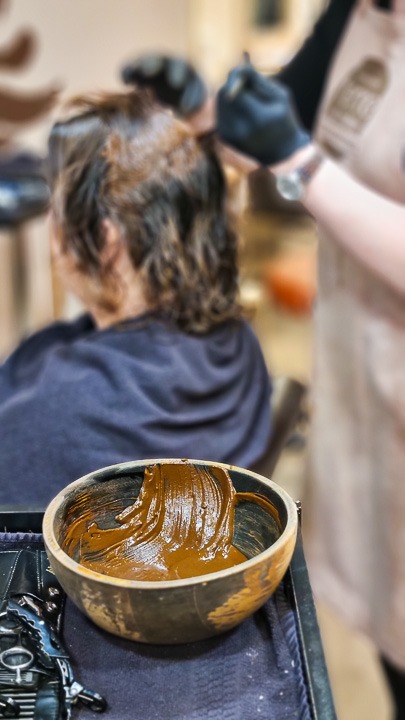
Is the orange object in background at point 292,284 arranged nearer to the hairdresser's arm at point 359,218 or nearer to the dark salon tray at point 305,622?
the hairdresser's arm at point 359,218

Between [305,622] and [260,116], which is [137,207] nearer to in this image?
[260,116]

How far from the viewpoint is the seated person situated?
1.13 meters

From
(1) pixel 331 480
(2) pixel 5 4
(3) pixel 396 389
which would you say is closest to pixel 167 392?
(3) pixel 396 389

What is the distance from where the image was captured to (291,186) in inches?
47.9

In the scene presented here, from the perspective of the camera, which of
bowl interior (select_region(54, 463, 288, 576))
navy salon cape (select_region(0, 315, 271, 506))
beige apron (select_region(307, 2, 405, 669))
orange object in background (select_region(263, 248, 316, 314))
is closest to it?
bowl interior (select_region(54, 463, 288, 576))

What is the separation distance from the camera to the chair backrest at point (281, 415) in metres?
1.21

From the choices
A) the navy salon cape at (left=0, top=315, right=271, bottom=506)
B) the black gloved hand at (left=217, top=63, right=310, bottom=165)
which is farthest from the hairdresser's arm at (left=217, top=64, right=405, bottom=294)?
the navy salon cape at (left=0, top=315, right=271, bottom=506)

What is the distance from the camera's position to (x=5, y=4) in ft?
9.77

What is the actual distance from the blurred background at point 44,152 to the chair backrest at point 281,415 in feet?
0.98

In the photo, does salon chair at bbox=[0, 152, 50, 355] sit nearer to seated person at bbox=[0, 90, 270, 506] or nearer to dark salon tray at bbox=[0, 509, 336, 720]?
seated person at bbox=[0, 90, 270, 506]

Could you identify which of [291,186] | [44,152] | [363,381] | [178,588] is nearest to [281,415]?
[363,381]

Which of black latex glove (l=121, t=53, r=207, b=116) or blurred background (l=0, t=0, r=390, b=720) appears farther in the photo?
blurred background (l=0, t=0, r=390, b=720)

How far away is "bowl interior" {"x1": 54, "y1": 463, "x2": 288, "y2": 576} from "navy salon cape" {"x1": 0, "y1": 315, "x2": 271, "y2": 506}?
1.33 feet

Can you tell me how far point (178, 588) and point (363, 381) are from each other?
0.96 meters
